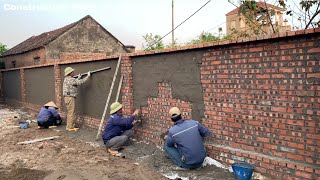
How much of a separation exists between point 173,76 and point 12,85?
13.4 meters

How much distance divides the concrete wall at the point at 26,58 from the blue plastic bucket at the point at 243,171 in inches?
745

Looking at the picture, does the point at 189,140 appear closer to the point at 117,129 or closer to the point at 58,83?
the point at 117,129

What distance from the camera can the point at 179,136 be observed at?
16.1ft

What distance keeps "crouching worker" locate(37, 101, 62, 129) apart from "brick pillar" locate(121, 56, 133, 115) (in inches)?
138

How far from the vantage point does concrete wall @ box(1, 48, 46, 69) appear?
20.9 m

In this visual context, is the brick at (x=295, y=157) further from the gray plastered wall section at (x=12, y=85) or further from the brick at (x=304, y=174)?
the gray plastered wall section at (x=12, y=85)

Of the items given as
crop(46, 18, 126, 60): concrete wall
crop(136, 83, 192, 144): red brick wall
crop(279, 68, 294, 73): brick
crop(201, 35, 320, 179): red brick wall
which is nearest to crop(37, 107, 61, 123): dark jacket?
crop(136, 83, 192, 144): red brick wall

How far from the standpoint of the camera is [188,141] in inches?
191

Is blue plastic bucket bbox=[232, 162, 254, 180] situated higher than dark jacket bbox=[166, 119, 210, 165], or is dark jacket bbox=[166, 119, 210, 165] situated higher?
dark jacket bbox=[166, 119, 210, 165]

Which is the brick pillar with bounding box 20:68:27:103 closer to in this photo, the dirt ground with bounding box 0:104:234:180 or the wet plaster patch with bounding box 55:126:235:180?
the dirt ground with bounding box 0:104:234:180

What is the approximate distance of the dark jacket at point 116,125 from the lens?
632 cm

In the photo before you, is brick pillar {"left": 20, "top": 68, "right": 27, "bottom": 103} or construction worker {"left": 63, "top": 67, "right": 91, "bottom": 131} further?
brick pillar {"left": 20, "top": 68, "right": 27, "bottom": 103}

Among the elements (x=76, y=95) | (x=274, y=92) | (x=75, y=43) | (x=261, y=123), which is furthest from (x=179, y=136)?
(x=75, y=43)

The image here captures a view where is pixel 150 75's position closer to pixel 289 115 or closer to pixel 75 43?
pixel 289 115
